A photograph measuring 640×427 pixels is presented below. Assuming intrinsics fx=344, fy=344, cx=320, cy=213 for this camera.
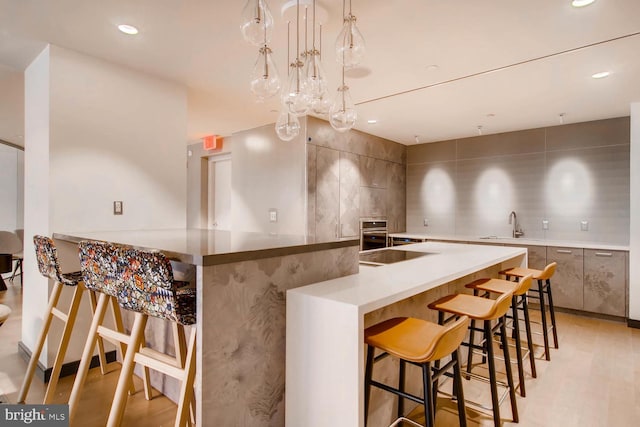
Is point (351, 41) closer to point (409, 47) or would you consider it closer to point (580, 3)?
point (409, 47)

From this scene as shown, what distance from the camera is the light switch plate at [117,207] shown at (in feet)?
9.34

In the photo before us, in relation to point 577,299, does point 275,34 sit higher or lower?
higher

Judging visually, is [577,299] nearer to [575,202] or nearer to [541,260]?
[541,260]

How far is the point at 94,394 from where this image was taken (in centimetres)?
228

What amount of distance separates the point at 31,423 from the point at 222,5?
247 centimetres

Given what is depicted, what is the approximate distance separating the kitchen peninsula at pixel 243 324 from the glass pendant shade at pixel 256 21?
41.6 inches

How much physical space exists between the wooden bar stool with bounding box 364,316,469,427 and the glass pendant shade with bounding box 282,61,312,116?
1432 mm

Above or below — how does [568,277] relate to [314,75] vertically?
below

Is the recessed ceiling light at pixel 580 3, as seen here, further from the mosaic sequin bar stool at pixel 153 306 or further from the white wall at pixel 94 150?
the white wall at pixel 94 150

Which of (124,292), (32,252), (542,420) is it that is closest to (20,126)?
(32,252)

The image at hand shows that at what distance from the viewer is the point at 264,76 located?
6.57 ft

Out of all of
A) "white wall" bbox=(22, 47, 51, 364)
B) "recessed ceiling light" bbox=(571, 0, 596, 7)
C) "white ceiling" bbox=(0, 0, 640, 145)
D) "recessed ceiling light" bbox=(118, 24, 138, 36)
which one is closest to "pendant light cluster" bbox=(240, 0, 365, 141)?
"white ceiling" bbox=(0, 0, 640, 145)

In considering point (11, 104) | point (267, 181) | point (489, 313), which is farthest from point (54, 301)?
point (11, 104)

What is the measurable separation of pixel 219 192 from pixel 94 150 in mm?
3553
